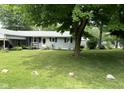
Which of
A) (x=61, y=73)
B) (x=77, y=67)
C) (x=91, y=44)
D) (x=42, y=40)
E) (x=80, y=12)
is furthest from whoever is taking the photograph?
(x=42, y=40)

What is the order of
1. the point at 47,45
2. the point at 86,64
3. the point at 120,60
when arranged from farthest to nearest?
the point at 47,45, the point at 120,60, the point at 86,64

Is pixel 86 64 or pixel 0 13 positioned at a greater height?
pixel 0 13

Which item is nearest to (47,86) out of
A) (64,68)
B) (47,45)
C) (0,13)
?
(64,68)

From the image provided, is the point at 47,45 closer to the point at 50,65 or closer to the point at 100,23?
the point at 100,23

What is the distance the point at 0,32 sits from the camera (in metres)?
34.8

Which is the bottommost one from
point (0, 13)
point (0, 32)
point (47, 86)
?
point (47, 86)

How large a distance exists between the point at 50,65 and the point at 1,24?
1669 inches

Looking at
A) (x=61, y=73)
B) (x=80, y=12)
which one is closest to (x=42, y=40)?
(x=61, y=73)

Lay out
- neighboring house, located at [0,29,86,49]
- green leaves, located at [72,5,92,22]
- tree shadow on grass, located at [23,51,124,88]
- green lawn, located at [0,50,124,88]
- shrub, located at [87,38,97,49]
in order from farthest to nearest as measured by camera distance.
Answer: neighboring house, located at [0,29,86,49], shrub, located at [87,38,97,49], tree shadow on grass, located at [23,51,124,88], green leaves, located at [72,5,92,22], green lawn, located at [0,50,124,88]

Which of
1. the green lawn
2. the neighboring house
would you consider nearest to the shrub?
the neighboring house

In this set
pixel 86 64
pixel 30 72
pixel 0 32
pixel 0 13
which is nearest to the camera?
pixel 30 72

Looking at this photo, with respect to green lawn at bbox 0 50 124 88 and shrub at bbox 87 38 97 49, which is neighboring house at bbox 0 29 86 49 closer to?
shrub at bbox 87 38 97 49

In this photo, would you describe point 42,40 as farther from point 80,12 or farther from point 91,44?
point 80,12

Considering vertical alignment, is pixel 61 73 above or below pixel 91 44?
below
